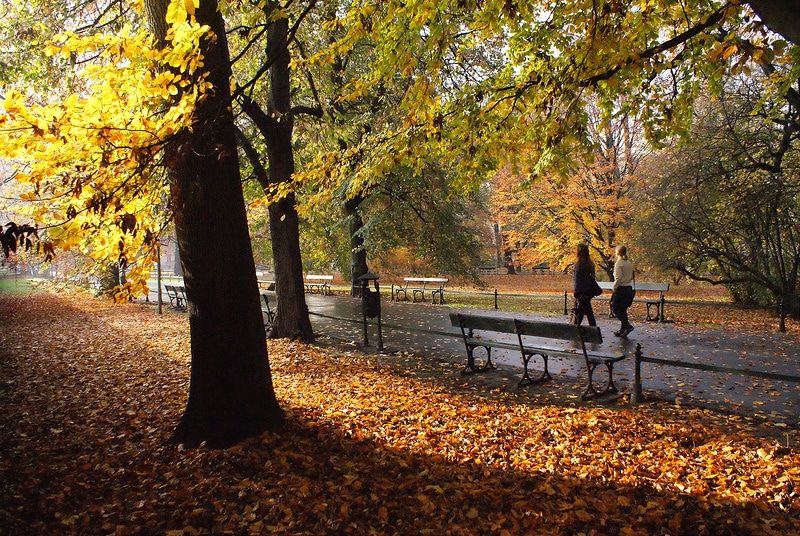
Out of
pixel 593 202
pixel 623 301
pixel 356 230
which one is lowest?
pixel 623 301

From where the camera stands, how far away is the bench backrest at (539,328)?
19.2 ft

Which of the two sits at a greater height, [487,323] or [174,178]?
[174,178]

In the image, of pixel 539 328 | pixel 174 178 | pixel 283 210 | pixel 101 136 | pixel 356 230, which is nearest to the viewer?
pixel 101 136

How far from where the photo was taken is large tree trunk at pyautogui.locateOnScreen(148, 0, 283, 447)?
15.0 feet

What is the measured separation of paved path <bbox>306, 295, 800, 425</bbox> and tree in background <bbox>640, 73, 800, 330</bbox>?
3.79 meters

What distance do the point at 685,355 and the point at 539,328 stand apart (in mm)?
3780

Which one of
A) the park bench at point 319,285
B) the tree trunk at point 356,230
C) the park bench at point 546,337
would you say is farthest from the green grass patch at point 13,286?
the park bench at point 546,337

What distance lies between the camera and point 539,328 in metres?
6.35

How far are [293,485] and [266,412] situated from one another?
1213 millimetres

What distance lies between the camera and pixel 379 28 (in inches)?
226

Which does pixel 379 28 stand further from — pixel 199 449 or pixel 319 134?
pixel 319 134

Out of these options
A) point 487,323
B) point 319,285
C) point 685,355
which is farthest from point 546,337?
point 319,285

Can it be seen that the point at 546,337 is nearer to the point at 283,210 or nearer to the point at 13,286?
the point at 283,210

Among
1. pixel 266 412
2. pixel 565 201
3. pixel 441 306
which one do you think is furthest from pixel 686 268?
pixel 266 412
